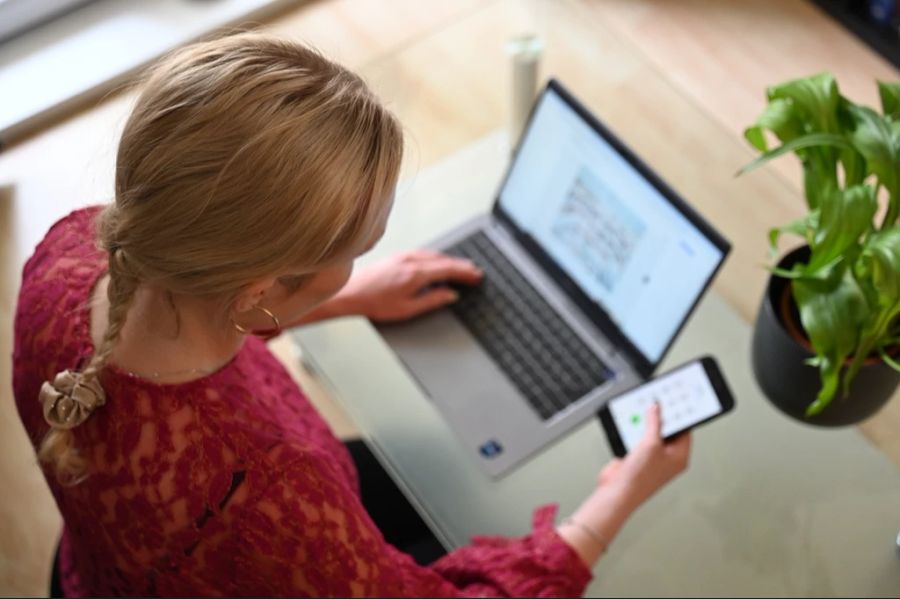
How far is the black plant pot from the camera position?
104 centimetres

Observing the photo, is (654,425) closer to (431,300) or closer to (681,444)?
(681,444)

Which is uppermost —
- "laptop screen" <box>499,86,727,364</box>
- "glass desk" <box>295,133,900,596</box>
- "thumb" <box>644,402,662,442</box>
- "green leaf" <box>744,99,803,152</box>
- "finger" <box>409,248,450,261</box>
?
"green leaf" <box>744,99,803,152</box>

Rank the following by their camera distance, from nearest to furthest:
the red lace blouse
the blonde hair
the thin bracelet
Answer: the blonde hair < the red lace blouse < the thin bracelet

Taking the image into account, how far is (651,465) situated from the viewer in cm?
112

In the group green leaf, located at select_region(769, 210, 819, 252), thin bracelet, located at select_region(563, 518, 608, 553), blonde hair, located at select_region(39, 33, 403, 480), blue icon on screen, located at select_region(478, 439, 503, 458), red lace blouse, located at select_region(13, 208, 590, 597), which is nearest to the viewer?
blonde hair, located at select_region(39, 33, 403, 480)

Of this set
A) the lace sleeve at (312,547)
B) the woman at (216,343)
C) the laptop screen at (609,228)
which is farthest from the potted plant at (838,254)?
the lace sleeve at (312,547)

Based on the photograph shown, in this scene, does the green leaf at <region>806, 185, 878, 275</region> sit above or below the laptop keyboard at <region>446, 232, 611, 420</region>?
above

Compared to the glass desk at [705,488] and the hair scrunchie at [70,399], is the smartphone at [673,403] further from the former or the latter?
the hair scrunchie at [70,399]

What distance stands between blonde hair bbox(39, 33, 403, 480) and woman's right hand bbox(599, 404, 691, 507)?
1.50ft

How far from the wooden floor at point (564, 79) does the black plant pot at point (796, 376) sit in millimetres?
132

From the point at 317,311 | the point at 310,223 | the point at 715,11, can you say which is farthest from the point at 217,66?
the point at 715,11

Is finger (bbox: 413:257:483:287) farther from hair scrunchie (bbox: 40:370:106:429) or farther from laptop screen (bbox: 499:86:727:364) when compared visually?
hair scrunchie (bbox: 40:370:106:429)

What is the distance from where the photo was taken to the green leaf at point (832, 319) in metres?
0.97

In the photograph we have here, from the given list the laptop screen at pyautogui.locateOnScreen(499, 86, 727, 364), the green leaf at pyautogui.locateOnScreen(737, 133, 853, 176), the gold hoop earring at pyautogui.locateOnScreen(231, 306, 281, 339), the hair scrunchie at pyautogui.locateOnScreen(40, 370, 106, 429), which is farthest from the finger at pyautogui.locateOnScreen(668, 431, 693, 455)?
the hair scrunchie at pyautogui.locateOnScreen(40, 370, 106, 429)
